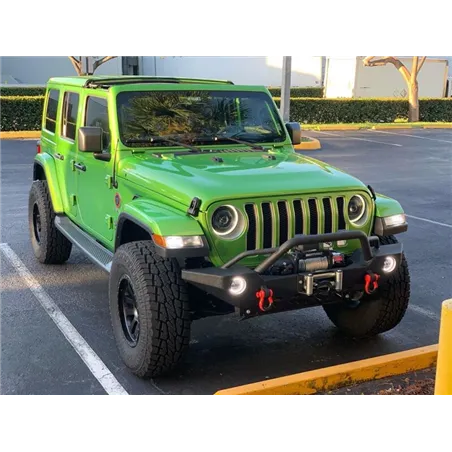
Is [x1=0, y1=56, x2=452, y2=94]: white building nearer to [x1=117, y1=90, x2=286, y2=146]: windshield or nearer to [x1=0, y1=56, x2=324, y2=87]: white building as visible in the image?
[x1=0, y1=56, x2=324, y2=87]: white building

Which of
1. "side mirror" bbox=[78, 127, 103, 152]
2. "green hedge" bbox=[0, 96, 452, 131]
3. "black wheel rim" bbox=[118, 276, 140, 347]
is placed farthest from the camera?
"green hedge" bbox=[0, 96, 452, 131]

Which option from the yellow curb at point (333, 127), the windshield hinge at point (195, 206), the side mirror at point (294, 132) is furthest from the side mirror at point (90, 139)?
the yellow curb at point (333, 127)

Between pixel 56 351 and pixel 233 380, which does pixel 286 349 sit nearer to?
pixel 233 380

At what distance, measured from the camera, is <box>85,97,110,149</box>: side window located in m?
5.42

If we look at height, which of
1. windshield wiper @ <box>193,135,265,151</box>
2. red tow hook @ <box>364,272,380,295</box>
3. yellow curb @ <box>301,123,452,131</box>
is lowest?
yellow curb @ <box>301,123,452,131</box>

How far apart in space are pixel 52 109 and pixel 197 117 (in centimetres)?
231

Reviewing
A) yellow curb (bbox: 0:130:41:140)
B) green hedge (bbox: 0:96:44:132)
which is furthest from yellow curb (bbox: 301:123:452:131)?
yellow curb (bbox: 0:130:41:140)

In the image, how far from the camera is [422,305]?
6.01 metres

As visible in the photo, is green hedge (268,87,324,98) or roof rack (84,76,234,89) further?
green hedge (268,87,324,98)

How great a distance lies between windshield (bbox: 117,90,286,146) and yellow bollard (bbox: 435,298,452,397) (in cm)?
261

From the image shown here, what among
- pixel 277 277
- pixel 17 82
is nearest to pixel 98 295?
pixel 277 277

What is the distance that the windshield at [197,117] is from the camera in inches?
209

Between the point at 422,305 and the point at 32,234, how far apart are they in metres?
4.34

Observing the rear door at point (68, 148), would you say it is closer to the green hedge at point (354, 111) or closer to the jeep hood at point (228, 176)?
the jeep hood at point (228, 176)
